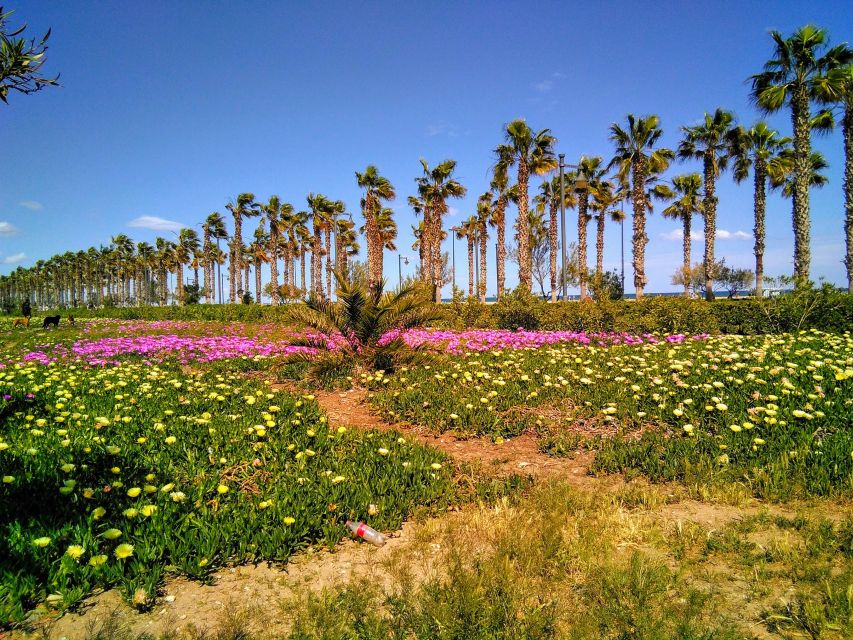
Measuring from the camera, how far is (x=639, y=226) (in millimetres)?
27406

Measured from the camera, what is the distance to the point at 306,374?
8.52m

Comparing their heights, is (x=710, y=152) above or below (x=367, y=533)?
above

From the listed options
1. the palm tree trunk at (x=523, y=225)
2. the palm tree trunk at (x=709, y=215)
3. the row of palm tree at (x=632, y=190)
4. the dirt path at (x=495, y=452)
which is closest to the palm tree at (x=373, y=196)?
the row of palm tree at (x=632, y=190)

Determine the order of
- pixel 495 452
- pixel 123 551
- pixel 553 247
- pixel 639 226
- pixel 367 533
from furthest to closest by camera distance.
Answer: pixel 553 247, pixel 639 226, pixel 495 452, pixel 367 533, pixel 123 551

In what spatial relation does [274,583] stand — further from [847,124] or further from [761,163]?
[761,163]

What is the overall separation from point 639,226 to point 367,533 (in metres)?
29.0

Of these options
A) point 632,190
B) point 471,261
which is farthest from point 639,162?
point 471,261

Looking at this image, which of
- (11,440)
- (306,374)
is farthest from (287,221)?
(11,440)

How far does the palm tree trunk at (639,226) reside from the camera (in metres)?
27.2

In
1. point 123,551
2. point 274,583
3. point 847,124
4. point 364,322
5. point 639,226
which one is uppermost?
point 847,124

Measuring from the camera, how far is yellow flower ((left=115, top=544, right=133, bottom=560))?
2578 millimetres

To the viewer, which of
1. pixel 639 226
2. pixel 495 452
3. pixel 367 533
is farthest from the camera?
pixel 639 226

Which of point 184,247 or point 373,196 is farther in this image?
point 184,247

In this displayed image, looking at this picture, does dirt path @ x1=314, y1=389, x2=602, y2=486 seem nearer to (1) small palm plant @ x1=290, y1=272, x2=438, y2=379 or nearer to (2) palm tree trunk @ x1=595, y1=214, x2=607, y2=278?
(1) small palm plant @ x1=290, y1=272, x2=438, y2=379
